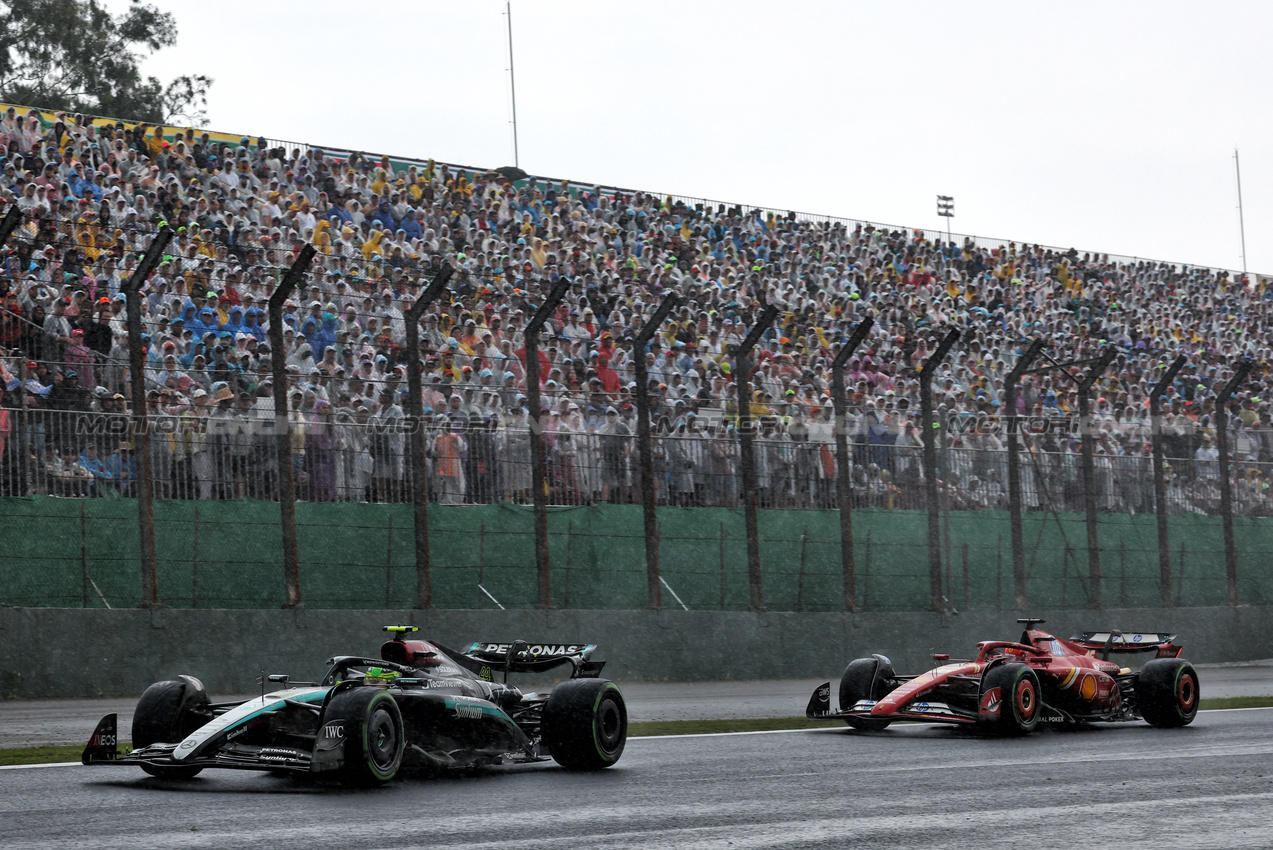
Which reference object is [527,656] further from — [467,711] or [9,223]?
[9,223]

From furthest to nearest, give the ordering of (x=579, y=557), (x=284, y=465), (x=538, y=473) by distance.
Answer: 1. (x=579, y=557)
2. (x=538, y=473)
3. (x=284, y=465)

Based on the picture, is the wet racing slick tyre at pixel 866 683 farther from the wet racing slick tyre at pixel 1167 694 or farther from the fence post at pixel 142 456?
the fence post at pixel 142 456

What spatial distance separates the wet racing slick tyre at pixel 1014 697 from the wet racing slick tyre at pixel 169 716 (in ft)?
19.7

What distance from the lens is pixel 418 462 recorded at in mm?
17078

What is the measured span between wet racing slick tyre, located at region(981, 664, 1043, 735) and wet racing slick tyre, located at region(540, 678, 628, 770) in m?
3.53

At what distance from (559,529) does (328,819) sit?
11.3m

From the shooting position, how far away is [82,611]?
1504 cm

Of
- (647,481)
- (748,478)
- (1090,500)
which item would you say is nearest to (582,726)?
(647,481)

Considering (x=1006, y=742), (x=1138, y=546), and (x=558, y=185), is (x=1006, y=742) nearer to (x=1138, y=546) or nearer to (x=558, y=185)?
(x=1138, y=546)

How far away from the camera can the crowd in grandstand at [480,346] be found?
54.4 ft

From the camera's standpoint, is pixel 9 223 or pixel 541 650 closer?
pixel 541 650

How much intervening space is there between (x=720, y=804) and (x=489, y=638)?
9.42 m

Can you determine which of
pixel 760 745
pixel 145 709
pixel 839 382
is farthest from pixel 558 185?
pixel 145 709

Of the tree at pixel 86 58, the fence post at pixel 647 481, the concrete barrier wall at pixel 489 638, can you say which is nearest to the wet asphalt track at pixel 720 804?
the concrete barrier wall at pixel 489 638
